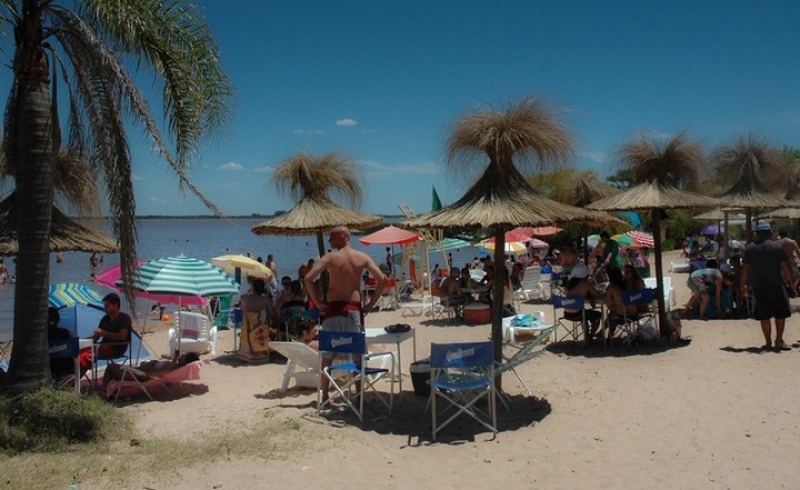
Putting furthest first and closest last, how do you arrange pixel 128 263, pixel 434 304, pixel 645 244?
pixel 645 244, pixel 434 304, pixel 128 263

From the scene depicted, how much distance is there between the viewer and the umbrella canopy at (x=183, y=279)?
8.01 meters

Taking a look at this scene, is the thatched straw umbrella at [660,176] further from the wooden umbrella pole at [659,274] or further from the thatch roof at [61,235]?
the thatch roof at [61,235]

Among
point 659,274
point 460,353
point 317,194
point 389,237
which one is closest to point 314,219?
point 317,194

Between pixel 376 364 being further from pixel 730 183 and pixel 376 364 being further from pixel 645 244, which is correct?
pixel 645 244

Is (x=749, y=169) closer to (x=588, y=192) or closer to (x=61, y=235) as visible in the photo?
(x=588, y=192)

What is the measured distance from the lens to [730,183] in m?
12.9

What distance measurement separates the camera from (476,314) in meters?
12.4

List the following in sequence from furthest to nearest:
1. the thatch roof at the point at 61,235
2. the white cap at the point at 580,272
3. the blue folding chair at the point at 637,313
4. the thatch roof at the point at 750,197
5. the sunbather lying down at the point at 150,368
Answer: the thatch roof at the point at 750,197 → the white cap at the point at 580,272 → the blue folding chair at the point at 637,313 → the thatch roof at the point at 61,235 → the sunbather lying down at the point at 150,368

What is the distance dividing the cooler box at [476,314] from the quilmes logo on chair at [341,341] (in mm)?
6522

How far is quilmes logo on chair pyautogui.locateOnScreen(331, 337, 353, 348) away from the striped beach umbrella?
109 inches

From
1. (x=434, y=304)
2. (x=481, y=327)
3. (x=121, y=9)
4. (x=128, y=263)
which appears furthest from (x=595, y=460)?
(x=434, y=304)

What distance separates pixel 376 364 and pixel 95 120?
3987 millimetres

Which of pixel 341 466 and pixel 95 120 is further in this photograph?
pixel 95 120

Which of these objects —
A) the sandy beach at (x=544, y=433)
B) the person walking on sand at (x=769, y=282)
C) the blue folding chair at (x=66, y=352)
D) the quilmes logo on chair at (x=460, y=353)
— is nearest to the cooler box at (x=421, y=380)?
the sandy beach at (x=544, y=433)
